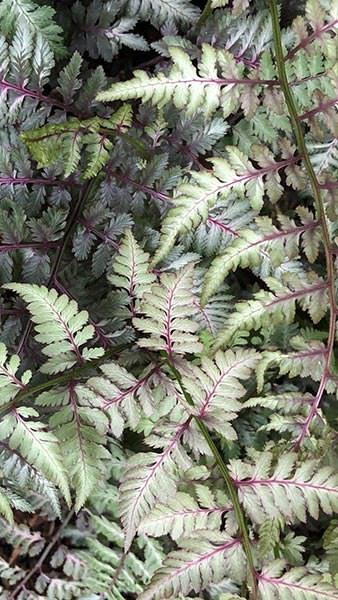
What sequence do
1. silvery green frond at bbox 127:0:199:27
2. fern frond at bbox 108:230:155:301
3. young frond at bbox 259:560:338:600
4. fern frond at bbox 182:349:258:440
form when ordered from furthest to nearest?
silvery green frond at bbox 127:0:199:27 < fern frond at bbox 108:230:155:301 < fern frond at bbox 182:349:258:440 < young frond at bbox 259:560:338:600

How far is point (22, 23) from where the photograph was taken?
1.69 metres

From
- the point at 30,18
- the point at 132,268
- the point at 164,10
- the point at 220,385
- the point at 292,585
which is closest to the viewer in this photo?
the point at 292,585

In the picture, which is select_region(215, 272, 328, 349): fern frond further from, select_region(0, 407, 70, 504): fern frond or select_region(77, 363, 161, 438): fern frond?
select_region(0, 407, 70, 504): fern frond

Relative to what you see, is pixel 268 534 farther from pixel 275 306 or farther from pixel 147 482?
pixel 275 306

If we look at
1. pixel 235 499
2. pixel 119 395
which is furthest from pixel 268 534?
pixel 119 395

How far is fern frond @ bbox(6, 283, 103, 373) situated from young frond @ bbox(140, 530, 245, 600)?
422 mm

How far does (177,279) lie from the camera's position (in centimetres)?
144

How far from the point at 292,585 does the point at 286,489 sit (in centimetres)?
17

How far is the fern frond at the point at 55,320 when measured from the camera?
1.43 metres

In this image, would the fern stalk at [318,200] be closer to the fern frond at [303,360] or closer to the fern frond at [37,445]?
the fern frond at [303,360]

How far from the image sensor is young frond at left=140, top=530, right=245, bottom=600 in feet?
4.22

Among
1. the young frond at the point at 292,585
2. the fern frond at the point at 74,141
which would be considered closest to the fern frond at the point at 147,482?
the young frond at the point at 292,585

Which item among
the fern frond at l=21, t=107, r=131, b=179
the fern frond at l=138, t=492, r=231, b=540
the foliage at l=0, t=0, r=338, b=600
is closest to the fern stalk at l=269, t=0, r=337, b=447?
the foliage at l=0, t=0, r=338, b=600

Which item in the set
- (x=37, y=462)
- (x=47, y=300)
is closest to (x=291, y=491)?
(x=37, y=462)
